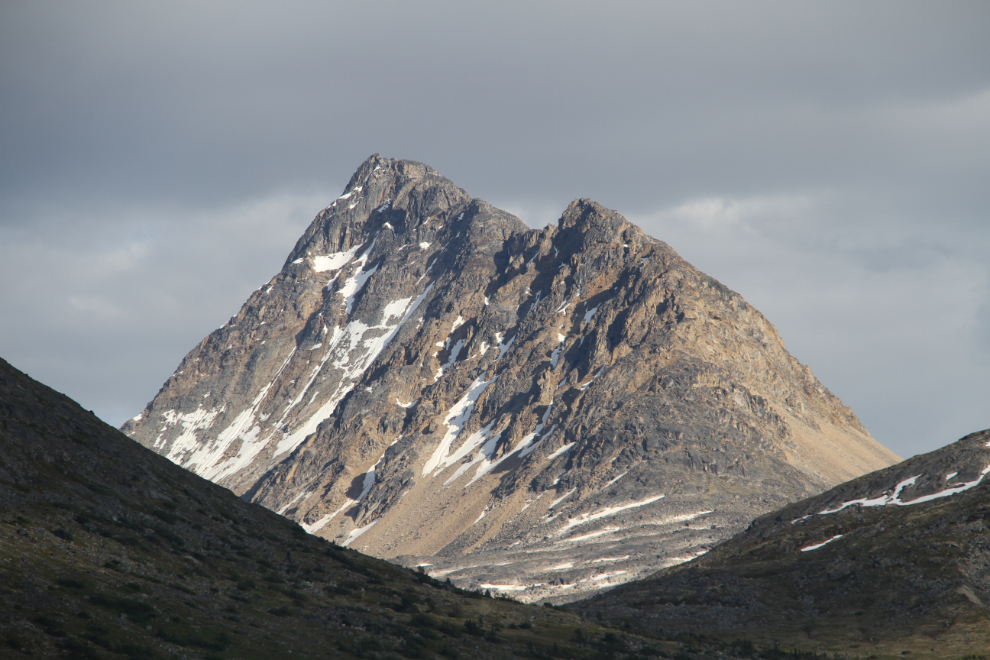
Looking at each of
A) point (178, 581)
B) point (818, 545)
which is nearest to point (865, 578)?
point (818, 545)

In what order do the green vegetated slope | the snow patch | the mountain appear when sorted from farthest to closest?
the snow patch, the mountain, the green vegetated slope

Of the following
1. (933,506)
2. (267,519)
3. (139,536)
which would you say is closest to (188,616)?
A: (139,536)

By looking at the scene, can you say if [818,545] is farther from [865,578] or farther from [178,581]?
[178,581]

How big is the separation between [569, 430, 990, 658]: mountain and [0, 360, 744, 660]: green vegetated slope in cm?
2514

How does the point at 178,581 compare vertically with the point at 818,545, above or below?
below

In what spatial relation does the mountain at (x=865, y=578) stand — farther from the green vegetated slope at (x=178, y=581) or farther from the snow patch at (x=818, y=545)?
the green vegetated slope at (x=178, y=581)

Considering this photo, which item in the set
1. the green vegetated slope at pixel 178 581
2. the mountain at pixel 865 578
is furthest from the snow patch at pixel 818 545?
the green vegetated slope at pixel 178 581

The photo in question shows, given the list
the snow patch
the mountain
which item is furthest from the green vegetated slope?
the snow patch

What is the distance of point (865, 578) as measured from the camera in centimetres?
10206

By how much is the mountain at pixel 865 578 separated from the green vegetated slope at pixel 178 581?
2514 centimetres

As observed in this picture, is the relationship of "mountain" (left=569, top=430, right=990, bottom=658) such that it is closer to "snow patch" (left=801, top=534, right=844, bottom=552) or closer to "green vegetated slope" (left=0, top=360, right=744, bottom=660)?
"snow patch" (left=801, top=534, right=844, bottom=552)

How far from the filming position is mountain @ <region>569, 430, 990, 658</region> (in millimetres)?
87688

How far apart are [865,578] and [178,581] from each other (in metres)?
76.9

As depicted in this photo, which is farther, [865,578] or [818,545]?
[818,545]
